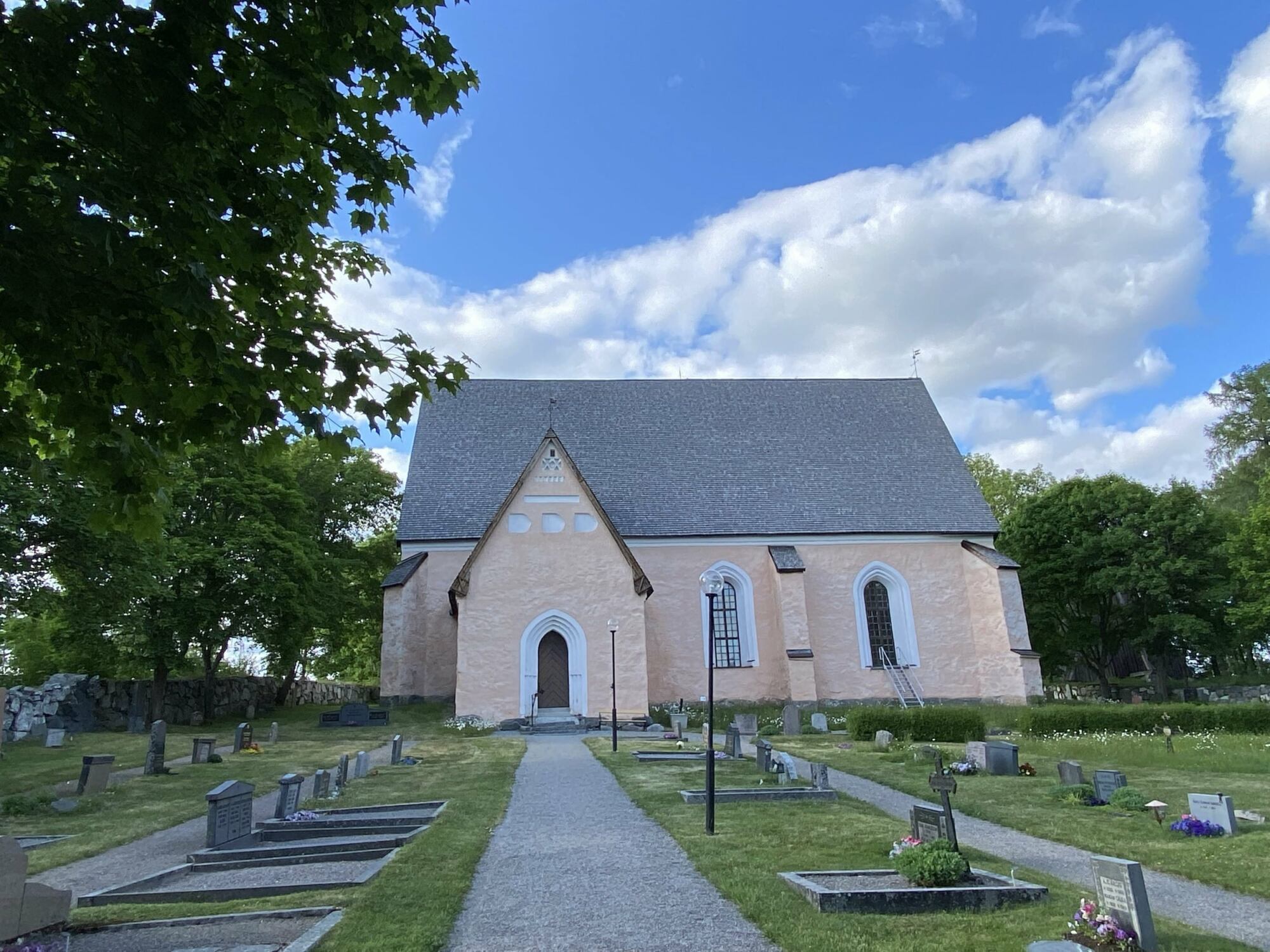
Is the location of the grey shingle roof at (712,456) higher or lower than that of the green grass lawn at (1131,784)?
higher

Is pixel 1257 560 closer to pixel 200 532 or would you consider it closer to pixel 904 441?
pixel 904 441

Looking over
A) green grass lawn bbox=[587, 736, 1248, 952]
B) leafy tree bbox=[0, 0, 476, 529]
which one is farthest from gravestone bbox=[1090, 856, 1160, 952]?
leafy tree bbox=[0, 0, 476, 529]

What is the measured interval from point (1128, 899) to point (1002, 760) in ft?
33.5

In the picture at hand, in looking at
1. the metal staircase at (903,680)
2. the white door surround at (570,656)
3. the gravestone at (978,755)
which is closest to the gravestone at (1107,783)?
the gravestone at (978,755)

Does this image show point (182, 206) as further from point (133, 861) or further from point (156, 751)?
point (156, 751)

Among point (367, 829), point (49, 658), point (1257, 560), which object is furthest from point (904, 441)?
point (49, 658)

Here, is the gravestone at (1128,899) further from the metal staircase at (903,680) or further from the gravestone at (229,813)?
the metal staircase at (903,680)

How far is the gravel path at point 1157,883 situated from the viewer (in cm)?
637

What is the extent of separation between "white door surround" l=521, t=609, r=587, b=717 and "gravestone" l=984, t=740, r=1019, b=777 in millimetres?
12955

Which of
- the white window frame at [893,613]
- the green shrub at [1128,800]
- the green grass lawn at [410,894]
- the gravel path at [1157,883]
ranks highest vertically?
the white window frame at [893,613]

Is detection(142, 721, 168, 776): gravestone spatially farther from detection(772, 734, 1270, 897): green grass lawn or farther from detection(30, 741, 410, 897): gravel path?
detection(772, 734, 1270, 897): green grass lawn

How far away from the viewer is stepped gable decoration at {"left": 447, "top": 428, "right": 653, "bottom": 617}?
24703mm

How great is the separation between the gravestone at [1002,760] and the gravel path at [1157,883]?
13.1 feet

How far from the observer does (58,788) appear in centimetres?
1357
